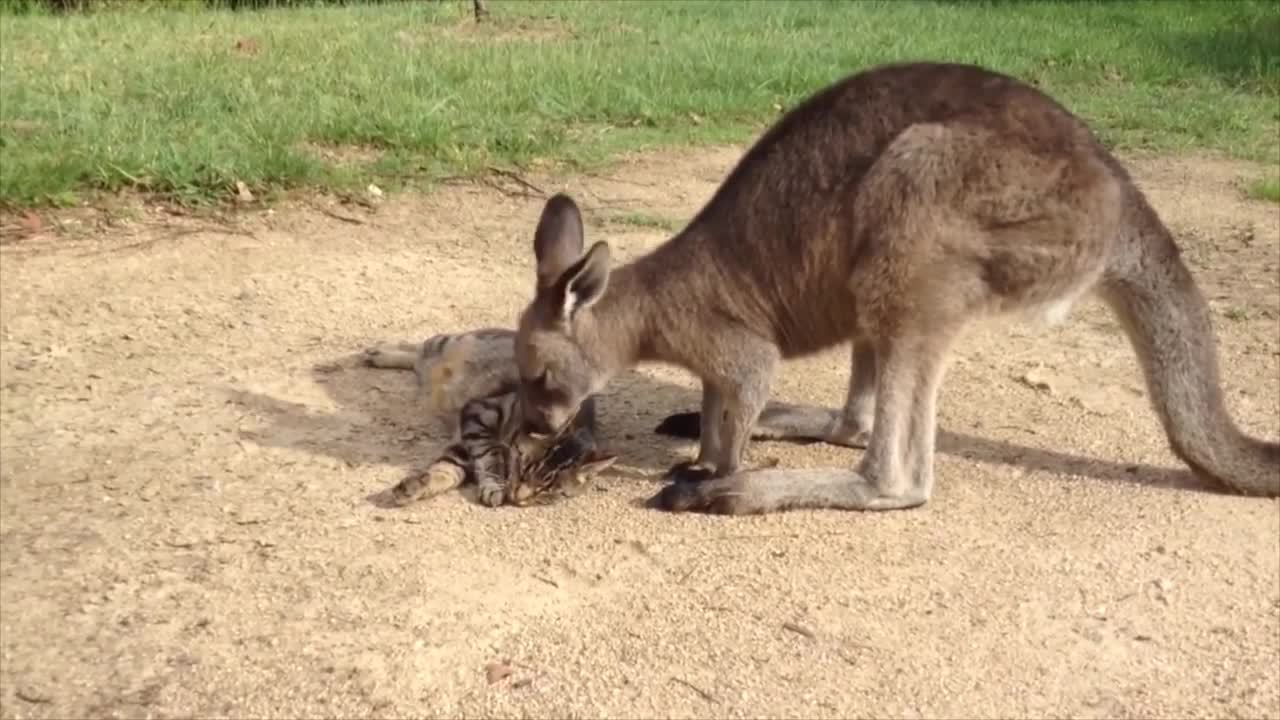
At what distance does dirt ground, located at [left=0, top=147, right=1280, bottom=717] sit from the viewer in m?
3.34

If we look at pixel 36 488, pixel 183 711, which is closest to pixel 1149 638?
pixel 183 711

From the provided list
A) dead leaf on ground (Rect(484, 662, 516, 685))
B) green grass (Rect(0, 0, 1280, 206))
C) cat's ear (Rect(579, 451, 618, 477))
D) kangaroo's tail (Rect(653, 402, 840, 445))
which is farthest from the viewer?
green grass (Rect(0, 0, 1280, 206))

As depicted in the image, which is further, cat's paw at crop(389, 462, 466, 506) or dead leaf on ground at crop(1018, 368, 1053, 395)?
dead leaf on ground at crop(1018, 368, 1053, 395)

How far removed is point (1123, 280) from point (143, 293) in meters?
3.51

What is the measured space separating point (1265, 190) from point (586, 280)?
465cm

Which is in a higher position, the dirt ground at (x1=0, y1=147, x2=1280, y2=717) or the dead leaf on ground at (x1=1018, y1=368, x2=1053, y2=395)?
the dead leaf on ground at (x1=1018, y1=368, x2=1053, y2=395)

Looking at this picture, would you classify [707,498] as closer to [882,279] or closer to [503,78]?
[882,279]

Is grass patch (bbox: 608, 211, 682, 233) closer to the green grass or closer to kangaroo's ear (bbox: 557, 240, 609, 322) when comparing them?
the green grass

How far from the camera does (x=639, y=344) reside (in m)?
4.47

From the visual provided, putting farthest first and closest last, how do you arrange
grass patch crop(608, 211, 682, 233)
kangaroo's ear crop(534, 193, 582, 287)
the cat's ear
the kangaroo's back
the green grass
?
1. the green grass
2. grass patch crop(608, 211, 682, 233)
3. kangaroo's ear crop(534, 193, 582, 287)
4. the cat's ear
5. the kangaroo's back

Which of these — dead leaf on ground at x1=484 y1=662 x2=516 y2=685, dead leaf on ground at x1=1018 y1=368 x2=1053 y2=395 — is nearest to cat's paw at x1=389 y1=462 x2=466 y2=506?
dead leaf on ground at x1=484 y1=662 x2=516 y2=685

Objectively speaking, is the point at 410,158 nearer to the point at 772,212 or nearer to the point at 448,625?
the point at 772,212

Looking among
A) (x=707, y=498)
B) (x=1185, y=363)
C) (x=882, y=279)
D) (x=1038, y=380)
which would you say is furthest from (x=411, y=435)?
(x=1185, y=363)

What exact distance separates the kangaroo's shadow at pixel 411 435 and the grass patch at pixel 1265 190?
138 inches
